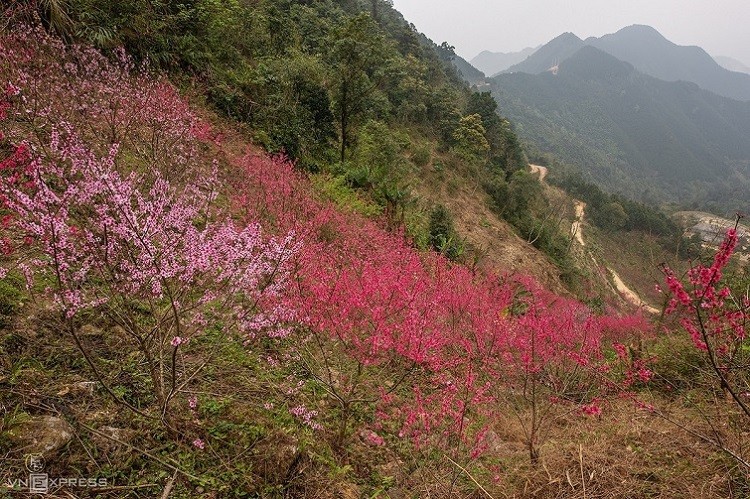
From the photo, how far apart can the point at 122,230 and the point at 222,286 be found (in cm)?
125

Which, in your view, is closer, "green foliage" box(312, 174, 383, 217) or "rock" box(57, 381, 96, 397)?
"rock" box(57, 381, 96, 397)

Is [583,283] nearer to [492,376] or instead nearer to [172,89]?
[492,376]

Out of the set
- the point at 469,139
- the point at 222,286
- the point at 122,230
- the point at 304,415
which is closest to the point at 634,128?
the point at 469,139

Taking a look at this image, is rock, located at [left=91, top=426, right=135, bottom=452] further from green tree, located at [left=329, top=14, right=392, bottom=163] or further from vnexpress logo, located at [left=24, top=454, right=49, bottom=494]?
green tree, located at [left=329, top=14, right=392, bottom=163]

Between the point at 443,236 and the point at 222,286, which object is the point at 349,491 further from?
the point at 443,236

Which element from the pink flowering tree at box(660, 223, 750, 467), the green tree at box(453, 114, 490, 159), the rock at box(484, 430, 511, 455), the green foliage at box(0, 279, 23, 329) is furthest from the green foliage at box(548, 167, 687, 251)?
the green foliage at box(0, 279, 23, 329)

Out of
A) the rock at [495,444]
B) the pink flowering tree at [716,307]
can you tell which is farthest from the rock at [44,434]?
the rock at [495,444]

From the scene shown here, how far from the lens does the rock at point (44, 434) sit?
267cm

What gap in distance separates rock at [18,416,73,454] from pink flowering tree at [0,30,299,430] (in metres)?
0.38

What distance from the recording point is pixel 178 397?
141 inches

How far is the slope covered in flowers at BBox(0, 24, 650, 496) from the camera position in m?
3.28

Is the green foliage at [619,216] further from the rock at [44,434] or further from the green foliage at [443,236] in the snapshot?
the rock at [44,434]

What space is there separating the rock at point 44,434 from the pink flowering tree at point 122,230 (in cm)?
38

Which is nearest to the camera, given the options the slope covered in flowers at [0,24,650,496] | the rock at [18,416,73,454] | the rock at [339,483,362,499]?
the rock at [18,416,73,454]
